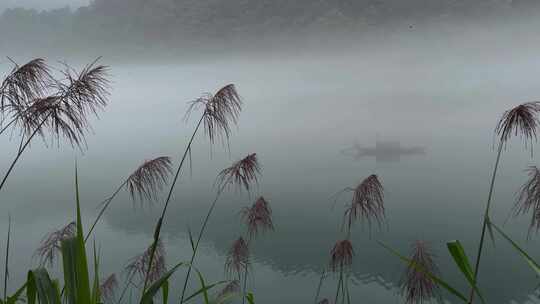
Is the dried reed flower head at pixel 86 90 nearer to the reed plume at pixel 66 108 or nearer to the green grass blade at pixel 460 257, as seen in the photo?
the reed plume at pixel 66 108

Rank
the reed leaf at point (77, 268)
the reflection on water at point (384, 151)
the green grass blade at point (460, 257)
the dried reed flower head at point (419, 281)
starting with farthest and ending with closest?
the reflection on water at point (384, 151)
the dried reed flower head at point (419, 281)
the reed leaf at point (77, 268)
the green grass blade at point (460, 257)

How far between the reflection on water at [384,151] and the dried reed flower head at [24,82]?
438ft

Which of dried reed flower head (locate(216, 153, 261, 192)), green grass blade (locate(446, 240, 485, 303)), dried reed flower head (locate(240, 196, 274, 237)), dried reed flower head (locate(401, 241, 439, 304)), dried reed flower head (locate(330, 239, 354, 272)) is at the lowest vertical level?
dried reed flower head (locate(401, 241, 439, 304))

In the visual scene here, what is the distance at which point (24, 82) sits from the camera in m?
2.23

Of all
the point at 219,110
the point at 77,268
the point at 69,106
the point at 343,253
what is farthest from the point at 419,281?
the point at 69,106

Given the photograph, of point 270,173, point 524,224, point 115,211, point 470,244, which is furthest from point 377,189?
point 270,173

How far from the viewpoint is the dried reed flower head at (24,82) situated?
86.1 inches

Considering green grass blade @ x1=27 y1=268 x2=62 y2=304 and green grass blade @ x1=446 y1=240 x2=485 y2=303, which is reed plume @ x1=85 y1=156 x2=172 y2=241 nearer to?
green grass blade @ x1=27 y1=268 x2=62 y2=304

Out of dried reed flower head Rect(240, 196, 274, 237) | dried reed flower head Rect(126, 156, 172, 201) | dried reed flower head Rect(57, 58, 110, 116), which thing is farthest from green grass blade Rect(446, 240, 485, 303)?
dried reed flower head Rect(240, 196, 274, 237)

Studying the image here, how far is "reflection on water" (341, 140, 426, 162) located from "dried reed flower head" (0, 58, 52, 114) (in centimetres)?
13354

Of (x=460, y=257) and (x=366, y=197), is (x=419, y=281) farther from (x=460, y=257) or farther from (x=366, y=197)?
(x=460, y=257)

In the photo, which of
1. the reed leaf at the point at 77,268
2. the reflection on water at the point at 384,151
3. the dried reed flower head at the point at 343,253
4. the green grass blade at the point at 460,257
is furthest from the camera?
the reflection on water at the point at 384,151

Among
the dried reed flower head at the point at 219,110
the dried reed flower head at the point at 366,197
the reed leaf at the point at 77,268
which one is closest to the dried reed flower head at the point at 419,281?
the dried reed flower head at the point at 366,197

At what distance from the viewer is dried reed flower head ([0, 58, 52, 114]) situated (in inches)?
86.1
